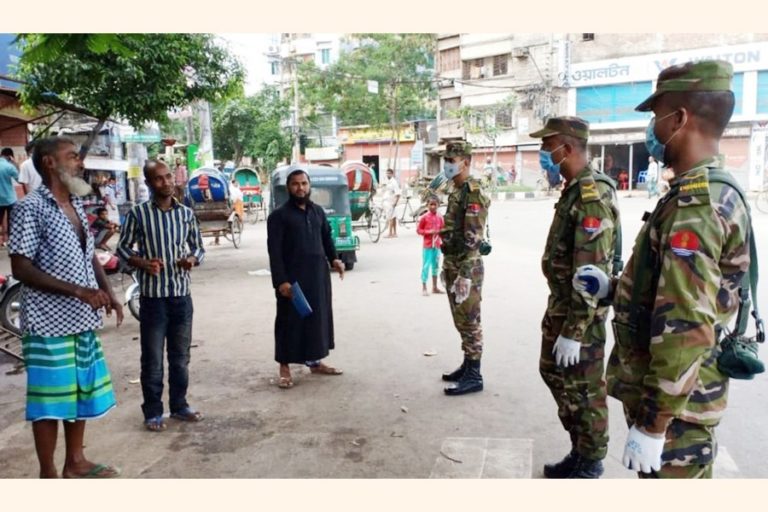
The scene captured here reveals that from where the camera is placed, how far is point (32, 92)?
9.41 metres

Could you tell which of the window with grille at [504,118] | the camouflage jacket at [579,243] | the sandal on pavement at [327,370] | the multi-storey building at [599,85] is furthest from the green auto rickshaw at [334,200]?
the window with grille at [504,118]

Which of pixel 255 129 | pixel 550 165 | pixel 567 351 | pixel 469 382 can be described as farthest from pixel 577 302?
pixel 255 129

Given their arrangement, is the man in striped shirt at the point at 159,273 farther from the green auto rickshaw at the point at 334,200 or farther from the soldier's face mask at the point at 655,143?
the green auto rickshaw at the point at 334,200

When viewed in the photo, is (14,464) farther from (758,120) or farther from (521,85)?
(521,85)

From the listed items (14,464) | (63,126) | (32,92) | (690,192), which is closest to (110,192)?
(63,126)

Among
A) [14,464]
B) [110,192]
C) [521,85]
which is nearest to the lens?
[14,464]

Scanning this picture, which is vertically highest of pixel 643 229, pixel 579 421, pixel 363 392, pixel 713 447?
pixel 643 229

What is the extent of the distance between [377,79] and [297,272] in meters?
34.6

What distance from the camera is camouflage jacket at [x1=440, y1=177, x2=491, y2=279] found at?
183 inches

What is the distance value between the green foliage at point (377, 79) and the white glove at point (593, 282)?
36765 millimetres

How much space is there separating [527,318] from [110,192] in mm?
12229

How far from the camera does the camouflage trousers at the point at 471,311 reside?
4.75 m

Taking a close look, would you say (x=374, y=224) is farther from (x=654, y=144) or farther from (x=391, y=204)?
(x=654, y=144)

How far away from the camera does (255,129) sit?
32.9 meters
